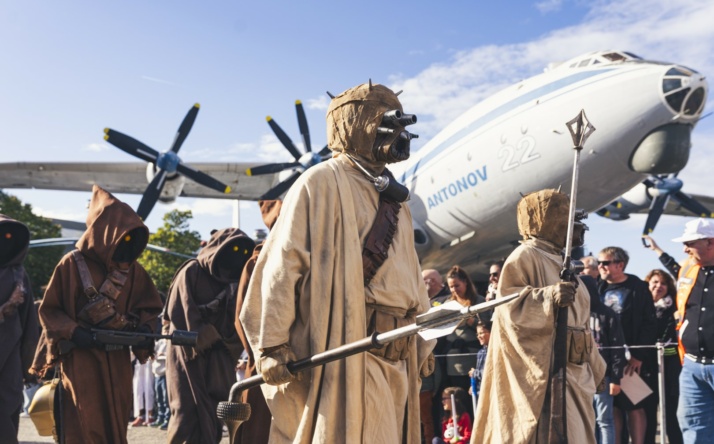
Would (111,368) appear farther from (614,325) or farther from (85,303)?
(614,325)

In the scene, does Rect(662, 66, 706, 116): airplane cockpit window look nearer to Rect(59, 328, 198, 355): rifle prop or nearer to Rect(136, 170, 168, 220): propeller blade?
Rect(59, 328, 198, 355): rifle prop

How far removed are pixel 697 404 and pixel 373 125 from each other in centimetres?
395

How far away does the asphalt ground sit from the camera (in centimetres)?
940

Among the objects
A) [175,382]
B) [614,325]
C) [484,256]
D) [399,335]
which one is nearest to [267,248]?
[399,335]

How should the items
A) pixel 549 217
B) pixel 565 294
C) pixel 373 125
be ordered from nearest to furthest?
1. pixel 373 125
2. pixel 565 294
3. pixel 549 217

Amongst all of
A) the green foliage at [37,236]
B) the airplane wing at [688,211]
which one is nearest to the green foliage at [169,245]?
the green foliage at [37,236]

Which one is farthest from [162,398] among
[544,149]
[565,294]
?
[565,294]

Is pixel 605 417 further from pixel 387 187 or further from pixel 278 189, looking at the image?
pixel 278 189

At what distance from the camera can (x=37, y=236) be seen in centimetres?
4353

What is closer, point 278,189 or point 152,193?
point 278,189

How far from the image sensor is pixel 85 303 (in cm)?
536

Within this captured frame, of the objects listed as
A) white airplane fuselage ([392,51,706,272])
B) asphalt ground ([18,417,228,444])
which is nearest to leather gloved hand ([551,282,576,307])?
asphalt ground ([18,417,228,444])

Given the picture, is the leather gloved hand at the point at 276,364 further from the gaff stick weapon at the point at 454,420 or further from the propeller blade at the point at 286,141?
the propeller blade at the point at 286,141

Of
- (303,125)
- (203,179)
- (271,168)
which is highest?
(303,125)
